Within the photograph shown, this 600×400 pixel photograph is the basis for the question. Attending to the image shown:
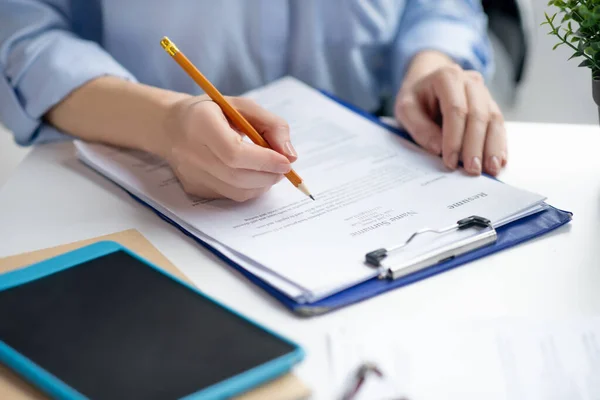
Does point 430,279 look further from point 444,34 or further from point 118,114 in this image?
point 444,34

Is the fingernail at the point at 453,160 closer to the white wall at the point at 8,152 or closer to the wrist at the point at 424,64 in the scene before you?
the wrist at the point at 424,64

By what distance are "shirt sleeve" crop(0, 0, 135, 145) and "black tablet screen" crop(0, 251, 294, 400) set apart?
1.13 feet

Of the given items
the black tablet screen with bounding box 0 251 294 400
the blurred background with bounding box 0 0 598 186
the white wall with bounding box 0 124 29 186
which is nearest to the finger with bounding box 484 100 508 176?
the black tablet screen with bounding box 0 251 294 400

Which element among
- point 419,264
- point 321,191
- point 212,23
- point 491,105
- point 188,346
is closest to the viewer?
point 188,346

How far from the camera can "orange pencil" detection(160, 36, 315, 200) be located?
64 cm

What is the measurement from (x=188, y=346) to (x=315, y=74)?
2.01 feet

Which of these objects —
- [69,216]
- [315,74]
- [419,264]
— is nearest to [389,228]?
[419,264]

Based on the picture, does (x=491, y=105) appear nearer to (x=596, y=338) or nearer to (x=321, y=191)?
(x=321, y=191)

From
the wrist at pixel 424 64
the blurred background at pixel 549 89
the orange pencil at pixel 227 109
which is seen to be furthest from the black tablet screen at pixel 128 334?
the blurred background at pixel 549 89

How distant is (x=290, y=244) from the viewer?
0.58m

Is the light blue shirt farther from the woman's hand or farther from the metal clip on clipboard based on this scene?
the metal clip on clipboard

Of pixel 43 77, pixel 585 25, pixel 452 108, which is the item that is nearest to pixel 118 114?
pixel 43 77

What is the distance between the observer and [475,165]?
700 millimetres

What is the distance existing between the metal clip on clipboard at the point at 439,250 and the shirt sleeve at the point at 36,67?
42 centimetres
